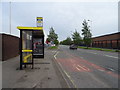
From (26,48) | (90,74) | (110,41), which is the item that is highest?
(110,41)

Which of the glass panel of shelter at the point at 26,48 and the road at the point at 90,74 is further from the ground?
the glass panel of shelter at the point at 26,48

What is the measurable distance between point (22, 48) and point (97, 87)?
505cm

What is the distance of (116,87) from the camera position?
4.51 m

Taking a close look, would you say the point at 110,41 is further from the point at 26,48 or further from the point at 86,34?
the point at 26,48

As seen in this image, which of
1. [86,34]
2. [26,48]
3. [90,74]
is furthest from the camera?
[86,34]

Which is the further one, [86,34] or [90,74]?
[86,34]

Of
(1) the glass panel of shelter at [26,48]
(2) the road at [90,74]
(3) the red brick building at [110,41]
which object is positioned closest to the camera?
(2) the road at [90,74]

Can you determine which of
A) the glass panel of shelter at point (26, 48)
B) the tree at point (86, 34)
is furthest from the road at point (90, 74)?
the tree at point (86, 34)

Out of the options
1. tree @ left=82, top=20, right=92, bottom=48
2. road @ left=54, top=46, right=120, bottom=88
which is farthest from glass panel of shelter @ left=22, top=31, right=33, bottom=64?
tree @ left=82, top=20, right=92, bottom=48

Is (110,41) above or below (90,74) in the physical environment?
above

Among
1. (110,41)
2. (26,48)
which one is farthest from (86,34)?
(26,48)

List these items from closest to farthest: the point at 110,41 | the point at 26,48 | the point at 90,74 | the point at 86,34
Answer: the point at 90,74 → the point at 26,48 → the point at 86,34 → the point at 110,41

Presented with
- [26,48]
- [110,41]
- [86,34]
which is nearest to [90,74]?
[26,48]

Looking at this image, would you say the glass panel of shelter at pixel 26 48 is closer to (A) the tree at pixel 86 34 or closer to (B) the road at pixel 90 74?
(B) the road at pixel 90 74
